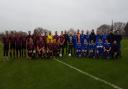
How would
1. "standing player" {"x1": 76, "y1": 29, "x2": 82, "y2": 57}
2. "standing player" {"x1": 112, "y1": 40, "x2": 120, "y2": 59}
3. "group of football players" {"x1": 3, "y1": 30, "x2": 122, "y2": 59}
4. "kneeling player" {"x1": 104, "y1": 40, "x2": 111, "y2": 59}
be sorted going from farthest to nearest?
"standing player" {"x1": 76, "y1": 29, "x2": 82, "y2": 57} < "group of football players" {"x1": 3, "y1": 30, "x2": 122, "y2": 59} < "kneeling player" {"x1": 104, "y1": 40, "x2": 111, "y2": 59} < "standing player" {"x1": 112, "y1": 40, "x2": 120, "y2": 59}

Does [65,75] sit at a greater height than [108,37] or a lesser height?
lesser

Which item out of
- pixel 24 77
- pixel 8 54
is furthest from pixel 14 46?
pixel 24 77

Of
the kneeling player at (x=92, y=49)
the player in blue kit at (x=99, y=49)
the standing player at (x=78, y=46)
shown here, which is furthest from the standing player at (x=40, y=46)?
the player in blue kit at (x=99, y=49)

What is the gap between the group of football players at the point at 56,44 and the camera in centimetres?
2657

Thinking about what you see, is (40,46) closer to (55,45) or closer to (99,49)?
(55,45)

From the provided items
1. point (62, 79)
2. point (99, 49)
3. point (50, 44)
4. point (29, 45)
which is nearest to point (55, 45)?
point (50, 44)

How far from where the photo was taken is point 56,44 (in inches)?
1125

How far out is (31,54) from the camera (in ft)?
90.9

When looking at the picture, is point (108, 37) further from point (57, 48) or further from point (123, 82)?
point (123, 82)

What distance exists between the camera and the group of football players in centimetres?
2657

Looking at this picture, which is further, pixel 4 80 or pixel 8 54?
pixel 8 54

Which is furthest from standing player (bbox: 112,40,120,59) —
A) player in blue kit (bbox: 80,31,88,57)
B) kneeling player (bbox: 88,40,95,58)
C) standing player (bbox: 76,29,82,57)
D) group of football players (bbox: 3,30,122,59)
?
standing player (bbox: 76,29,82,57)

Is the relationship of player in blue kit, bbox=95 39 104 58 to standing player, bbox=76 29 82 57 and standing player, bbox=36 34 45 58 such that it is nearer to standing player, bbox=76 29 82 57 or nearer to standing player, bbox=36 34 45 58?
standing player, bbox=76 29 82 57

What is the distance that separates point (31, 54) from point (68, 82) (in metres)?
13.1
